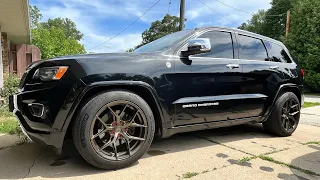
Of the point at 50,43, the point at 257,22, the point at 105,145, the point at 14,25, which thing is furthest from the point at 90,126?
the point at 257,22

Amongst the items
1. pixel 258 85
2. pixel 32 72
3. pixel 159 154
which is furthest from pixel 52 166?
pixel 258 85

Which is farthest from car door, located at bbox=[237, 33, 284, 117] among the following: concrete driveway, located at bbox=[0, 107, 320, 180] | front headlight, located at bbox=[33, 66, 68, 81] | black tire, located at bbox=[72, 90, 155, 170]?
front headlight, located at bbox=[33, 66, 68, 81]

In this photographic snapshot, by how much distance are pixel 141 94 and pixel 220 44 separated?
1.47 m

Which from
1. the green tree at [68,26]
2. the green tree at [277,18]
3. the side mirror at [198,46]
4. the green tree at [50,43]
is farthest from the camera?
the green tree at [68,26]

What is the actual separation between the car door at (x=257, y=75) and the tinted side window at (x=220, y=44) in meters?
0.21

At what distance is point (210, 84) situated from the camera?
11.3 feet

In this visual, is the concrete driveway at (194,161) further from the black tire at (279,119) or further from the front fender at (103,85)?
the front fender at (103,85)

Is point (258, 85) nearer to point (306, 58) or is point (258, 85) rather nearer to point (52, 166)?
point (52, 166)

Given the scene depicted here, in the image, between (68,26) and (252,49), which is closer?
(252,49)

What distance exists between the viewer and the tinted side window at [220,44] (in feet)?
12.1

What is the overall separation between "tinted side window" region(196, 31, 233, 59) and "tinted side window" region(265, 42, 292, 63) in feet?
3.19

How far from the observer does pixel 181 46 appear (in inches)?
132

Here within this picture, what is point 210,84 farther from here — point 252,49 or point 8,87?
point 8,87

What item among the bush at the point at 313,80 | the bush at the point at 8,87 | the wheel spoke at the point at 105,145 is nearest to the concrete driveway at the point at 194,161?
the wheel spoke at the point at 105,145
